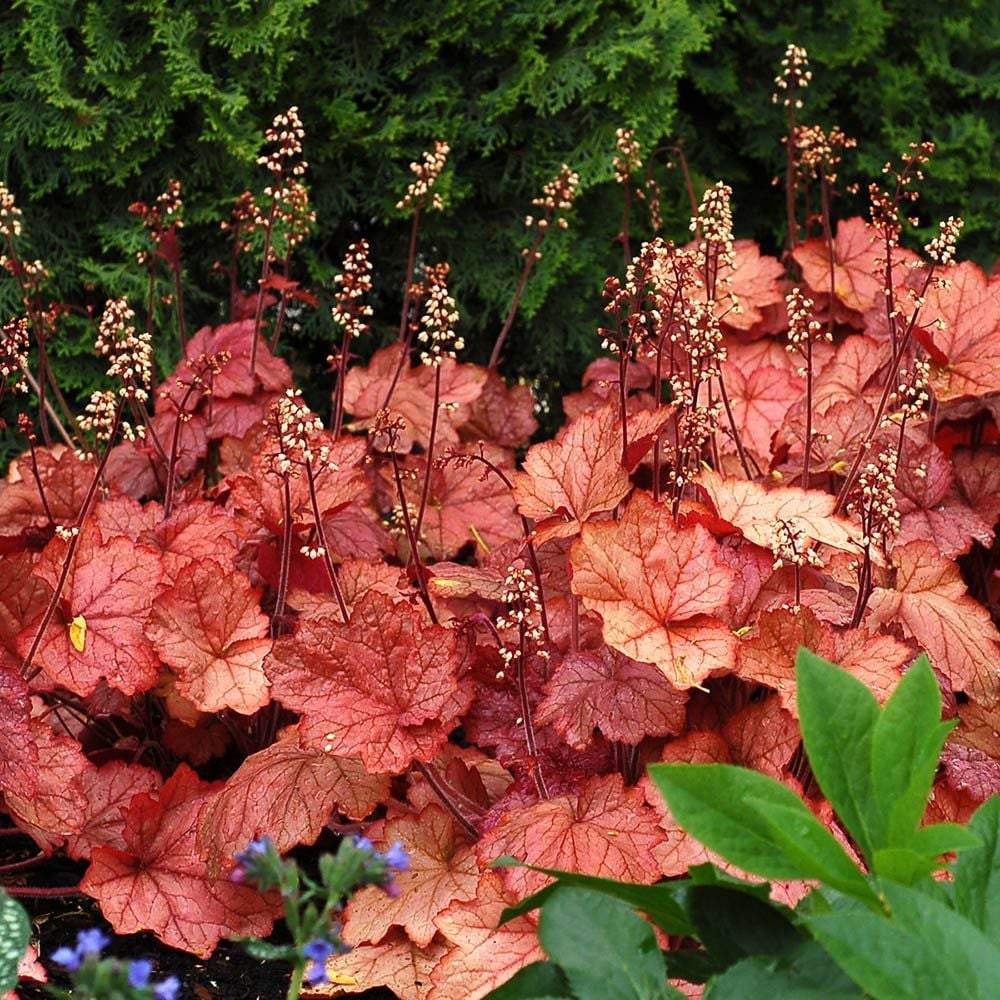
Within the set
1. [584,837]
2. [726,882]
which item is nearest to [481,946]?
[584,837]

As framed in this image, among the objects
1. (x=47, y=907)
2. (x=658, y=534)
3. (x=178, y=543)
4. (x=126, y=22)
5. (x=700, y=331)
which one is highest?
(x=126, y=22)

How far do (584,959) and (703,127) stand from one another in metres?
3.25

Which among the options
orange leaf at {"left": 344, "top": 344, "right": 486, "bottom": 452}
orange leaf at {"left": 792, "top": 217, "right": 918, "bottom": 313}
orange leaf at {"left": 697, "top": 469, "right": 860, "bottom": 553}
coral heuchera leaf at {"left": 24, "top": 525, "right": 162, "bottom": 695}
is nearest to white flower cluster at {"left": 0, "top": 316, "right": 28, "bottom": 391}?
coral heuchera leaf at {"left": 24, "top": 525, "right": 162, "bottom": 695}

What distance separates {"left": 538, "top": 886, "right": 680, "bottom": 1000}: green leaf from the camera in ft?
4.07

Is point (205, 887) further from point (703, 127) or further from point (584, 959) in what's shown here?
point (703, 127)

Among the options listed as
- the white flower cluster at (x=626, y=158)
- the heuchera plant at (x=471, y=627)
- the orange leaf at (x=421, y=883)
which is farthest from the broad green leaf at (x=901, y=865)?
the white flower cluster at (x=626, y=158)

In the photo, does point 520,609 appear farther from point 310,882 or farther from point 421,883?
point 310,882

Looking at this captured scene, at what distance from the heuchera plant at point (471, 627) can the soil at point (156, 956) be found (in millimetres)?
73

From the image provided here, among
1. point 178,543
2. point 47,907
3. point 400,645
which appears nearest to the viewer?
point 400,645

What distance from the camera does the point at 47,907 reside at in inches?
85.7

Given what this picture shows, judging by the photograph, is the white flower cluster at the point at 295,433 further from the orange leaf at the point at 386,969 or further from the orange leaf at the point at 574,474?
the orange leaf at the point at 386,969

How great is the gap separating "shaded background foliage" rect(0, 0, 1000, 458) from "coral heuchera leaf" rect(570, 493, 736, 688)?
157 cm

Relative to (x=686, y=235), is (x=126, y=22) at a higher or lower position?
higher

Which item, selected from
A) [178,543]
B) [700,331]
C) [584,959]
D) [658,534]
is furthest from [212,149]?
[584,959]
